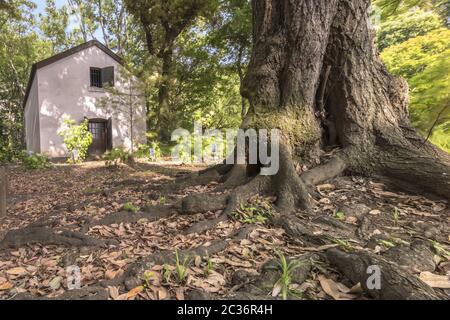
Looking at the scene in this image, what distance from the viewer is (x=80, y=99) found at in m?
16.2

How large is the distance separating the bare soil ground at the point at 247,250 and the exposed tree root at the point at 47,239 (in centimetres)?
5

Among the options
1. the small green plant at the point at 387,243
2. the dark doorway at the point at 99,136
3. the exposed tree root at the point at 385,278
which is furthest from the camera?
the dark doorway at the point at 99,136

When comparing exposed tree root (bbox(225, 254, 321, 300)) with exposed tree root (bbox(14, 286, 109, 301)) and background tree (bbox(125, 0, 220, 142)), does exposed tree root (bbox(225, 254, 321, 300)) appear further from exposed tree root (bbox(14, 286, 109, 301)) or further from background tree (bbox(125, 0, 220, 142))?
background tree (bbox(125, 0, 220, 142))

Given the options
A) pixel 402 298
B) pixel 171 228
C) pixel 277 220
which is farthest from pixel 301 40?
pixel 402 298

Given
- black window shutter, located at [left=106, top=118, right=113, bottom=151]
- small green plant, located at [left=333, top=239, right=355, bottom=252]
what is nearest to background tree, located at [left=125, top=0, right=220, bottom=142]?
black window shutter, located at [left=106, top=118, right=113, bottom=151]

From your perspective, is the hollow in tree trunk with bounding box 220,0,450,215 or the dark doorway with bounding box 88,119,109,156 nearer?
the hollow in tree trunk with bounding box 220,0,450,215

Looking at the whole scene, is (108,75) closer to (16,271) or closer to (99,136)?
(99,136)

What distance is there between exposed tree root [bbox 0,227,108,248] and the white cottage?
11670mm

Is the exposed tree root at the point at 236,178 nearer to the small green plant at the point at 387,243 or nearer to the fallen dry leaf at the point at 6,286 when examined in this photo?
the small green plant at the point at 387,243

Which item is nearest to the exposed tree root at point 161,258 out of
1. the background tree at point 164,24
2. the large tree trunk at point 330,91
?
the large tree trunk at point 330,91

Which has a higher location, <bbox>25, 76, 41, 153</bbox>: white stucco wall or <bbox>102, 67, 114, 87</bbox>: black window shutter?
<bbox>102, 67, 114, 87</bbox>: black window shutter

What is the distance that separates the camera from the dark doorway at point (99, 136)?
55.3ft

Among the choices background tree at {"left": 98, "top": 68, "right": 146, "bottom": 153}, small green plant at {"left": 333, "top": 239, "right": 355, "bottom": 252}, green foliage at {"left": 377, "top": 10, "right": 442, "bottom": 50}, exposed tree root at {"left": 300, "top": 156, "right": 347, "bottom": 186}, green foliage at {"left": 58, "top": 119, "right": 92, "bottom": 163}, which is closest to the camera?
small green plant at {"left": 333, "top": 239, "right": 355, "bottom": 252}

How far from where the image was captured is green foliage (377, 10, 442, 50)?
1569cm
